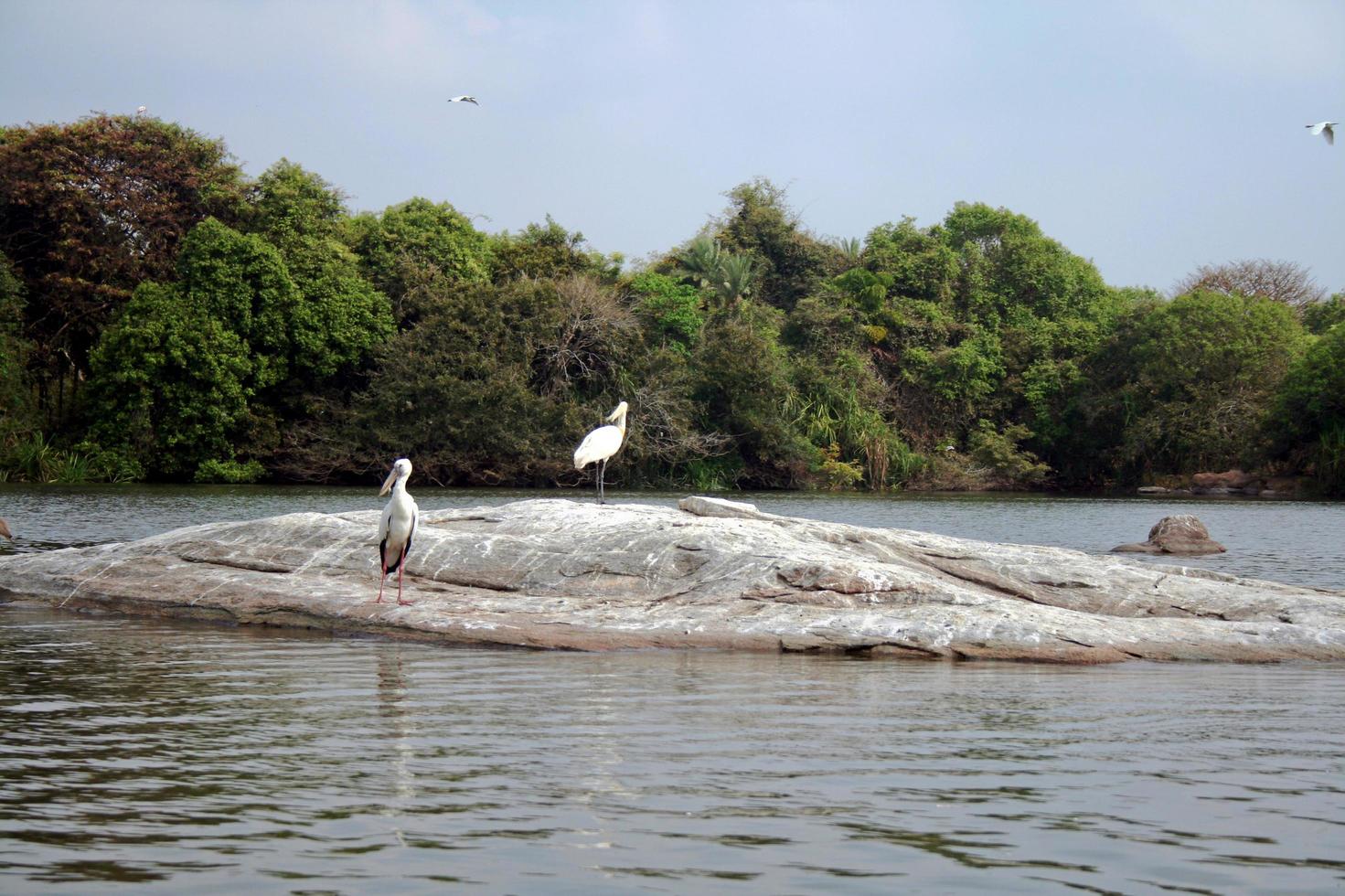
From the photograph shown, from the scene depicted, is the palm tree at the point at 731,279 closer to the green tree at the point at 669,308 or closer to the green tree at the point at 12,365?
the green tree at the point at 669,308

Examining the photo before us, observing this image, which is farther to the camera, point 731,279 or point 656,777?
point 731,279

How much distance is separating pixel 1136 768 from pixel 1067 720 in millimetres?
1224

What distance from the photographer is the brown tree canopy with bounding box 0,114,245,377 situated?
135 ft

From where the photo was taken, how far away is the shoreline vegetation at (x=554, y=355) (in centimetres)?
4059

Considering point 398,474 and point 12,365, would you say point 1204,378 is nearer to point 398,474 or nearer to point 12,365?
point 12,365

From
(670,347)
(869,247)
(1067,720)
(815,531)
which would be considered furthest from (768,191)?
(1067,720)

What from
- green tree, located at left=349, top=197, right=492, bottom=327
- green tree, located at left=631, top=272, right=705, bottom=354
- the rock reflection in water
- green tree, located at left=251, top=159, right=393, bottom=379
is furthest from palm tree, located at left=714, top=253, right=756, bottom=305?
the rock reflection in water

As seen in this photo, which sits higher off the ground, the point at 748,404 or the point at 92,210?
the point at 92,210

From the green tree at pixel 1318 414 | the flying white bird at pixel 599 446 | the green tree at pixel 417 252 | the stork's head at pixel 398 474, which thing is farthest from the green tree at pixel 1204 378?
the stork's head at pixel 398 474

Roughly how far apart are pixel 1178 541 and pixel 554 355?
2561cm

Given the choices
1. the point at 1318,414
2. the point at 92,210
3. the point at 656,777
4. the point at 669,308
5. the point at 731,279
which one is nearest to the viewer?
the point at 656,777

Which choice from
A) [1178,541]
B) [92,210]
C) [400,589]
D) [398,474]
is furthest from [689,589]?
[92,210]

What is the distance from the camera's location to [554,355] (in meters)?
44.7

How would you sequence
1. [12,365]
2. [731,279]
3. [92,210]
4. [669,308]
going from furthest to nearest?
1. [731,279]
2. [669,308]
3. [92,210]
4. [12,365]
